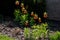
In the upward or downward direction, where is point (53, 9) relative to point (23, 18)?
upward

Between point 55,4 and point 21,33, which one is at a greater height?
point 55,4

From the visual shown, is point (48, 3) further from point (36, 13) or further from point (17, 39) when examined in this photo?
point (17, 39)

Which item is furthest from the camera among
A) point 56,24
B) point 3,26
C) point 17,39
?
point 56,24

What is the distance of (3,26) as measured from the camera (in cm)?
835

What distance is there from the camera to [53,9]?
930 cm

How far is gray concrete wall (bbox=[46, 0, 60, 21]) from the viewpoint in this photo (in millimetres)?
9211

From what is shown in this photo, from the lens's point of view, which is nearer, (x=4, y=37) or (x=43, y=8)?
(x=4, y=37)

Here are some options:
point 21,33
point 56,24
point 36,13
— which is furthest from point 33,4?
point 21,33

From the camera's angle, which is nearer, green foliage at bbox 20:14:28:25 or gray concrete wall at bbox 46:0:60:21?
green foliage at bbox 20:14:28:25

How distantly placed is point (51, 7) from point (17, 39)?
2.30m

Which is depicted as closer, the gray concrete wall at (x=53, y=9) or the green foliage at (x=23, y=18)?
the green foliage at (x=23, y=18)

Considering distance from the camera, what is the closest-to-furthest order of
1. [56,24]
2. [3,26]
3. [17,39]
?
[17,39]
[3,26]
[56,24]

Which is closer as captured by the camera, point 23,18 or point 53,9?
point 23,18

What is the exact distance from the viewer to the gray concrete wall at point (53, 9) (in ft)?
30.2
